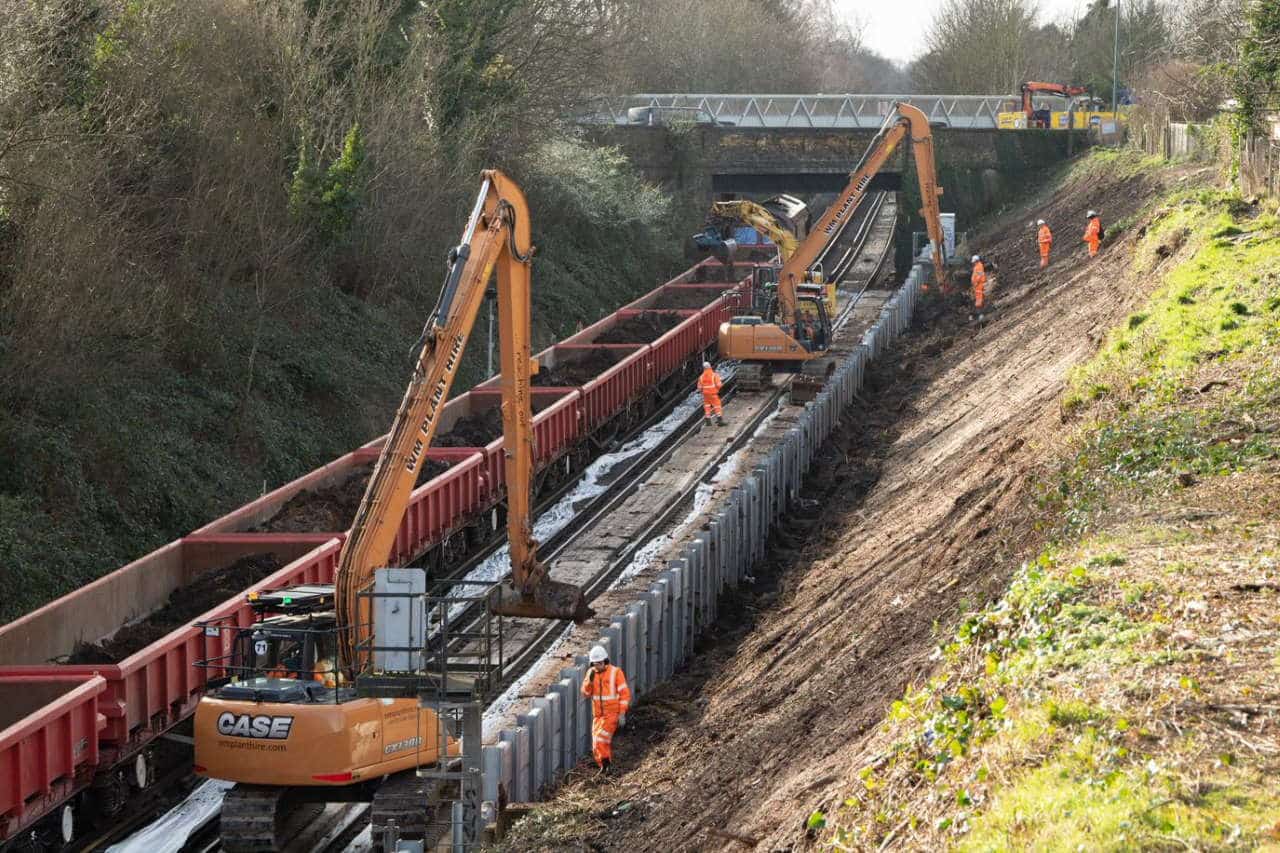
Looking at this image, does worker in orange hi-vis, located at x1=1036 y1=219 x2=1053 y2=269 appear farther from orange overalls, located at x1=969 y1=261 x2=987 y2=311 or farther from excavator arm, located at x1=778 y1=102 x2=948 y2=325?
excavator arm, located at x1=778 y1=102 x2=948 y2=325

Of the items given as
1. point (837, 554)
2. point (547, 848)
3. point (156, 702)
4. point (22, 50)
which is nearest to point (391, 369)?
point (22, 50)

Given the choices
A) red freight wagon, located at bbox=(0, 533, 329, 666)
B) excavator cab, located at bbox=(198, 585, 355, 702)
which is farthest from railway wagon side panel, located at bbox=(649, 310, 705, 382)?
excavator cab, located at bbox=(198, 585, 355, 702)

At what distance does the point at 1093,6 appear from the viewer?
88.4 m

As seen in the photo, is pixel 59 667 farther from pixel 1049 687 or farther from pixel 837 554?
pixel 837 554

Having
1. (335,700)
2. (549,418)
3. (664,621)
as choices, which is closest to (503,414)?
(664,621)

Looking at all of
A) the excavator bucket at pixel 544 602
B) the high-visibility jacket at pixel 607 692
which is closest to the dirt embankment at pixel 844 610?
the high-visibility jacket at pixel 607 692

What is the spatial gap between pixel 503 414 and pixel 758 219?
1154 inches

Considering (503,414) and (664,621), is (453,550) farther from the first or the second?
(503,414)

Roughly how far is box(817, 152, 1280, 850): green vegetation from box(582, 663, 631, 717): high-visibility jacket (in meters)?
3.47

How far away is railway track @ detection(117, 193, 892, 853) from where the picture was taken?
567 inches

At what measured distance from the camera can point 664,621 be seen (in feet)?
60.8

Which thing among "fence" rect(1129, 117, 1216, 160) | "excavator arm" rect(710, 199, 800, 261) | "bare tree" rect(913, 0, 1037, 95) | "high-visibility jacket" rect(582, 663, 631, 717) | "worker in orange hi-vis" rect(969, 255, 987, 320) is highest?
"bare tree" rect(913, 0, 1037, 95)

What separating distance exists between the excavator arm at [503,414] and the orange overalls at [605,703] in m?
1.80

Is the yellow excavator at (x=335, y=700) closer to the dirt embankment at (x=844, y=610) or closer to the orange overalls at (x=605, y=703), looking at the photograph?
the orange overalls at (x=605, y=703)
